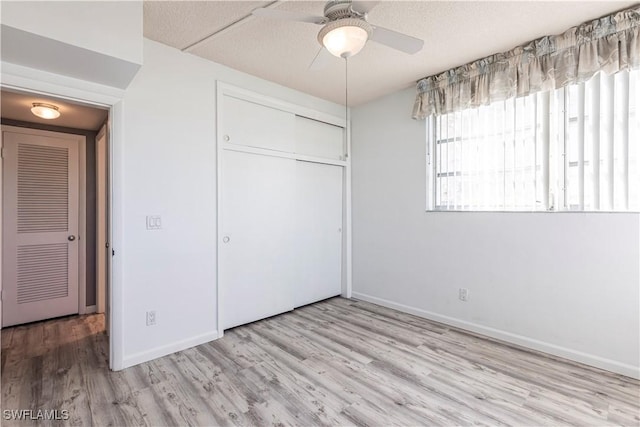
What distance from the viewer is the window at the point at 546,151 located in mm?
2383

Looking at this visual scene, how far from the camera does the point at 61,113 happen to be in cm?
321

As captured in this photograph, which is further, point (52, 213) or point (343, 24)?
point (52, 213)

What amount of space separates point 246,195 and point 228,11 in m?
1.67

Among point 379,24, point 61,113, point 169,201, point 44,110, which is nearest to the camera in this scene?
point 379,24

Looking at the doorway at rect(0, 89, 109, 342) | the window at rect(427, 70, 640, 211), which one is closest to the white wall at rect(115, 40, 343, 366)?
the doorway at rect(0, 89, 109, 342)

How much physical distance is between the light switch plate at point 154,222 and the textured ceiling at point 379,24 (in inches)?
58.0

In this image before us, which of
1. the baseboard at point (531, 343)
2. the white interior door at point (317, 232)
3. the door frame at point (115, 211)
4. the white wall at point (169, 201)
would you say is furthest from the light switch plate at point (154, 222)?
the baseboard at point (531, 343)

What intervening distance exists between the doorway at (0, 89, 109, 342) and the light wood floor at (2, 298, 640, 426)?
53 centimetres

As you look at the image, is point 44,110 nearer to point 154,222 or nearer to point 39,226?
point 39,226

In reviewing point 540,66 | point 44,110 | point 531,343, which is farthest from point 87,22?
point 531,343

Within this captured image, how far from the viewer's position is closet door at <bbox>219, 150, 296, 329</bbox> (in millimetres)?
3219

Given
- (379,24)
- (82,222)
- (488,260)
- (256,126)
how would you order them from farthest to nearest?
(82,222), (256,126), (488,260), (379,24)

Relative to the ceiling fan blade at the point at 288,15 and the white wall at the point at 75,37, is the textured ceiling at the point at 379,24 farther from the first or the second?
the ceiling fan blade at the point at 288,15

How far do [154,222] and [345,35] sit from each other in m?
2.07
